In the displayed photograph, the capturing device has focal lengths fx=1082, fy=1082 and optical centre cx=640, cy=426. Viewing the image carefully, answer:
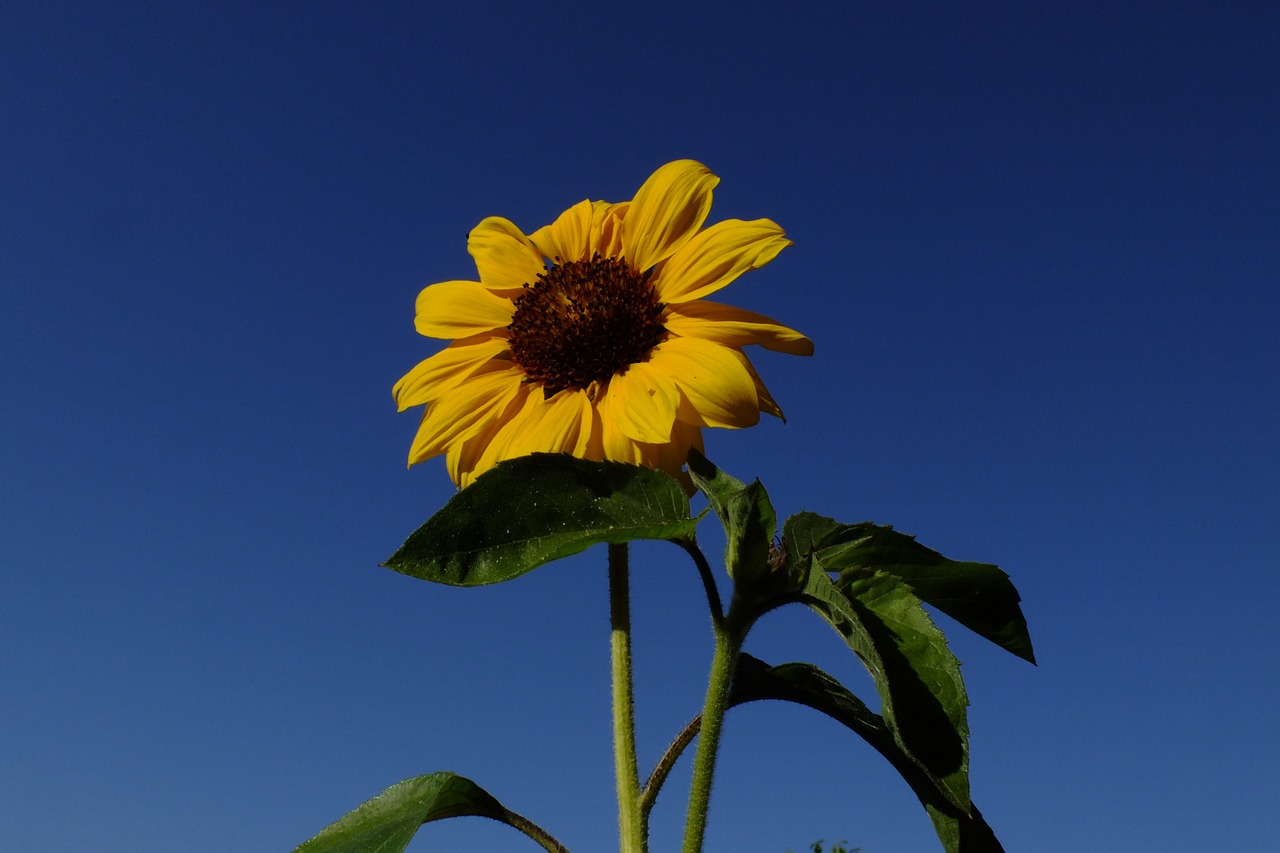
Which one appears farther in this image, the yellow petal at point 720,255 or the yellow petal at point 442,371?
the yellow petal at point 442,371

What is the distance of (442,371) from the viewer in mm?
2637

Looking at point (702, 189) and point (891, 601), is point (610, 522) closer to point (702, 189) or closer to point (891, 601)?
point (891, 601)

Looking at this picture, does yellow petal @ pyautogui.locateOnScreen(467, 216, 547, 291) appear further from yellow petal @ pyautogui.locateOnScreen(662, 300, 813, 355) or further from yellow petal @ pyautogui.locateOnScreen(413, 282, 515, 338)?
yellow petal @ pyautogui.locateOnScreen(662, 300, 813, 355)

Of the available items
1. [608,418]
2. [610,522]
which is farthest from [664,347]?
[610,522]

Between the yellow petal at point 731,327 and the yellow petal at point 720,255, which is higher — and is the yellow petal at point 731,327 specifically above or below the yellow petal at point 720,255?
below

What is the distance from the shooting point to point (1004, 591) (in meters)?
1.97

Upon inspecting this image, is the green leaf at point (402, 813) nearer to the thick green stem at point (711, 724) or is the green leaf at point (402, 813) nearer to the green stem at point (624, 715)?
the green stem at point (624, 715)

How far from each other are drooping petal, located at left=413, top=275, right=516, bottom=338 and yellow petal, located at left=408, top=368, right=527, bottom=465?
0.18 meters

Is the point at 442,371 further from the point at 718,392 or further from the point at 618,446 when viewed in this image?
the point at 718,392

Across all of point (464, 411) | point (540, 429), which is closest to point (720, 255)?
point (540, 429)

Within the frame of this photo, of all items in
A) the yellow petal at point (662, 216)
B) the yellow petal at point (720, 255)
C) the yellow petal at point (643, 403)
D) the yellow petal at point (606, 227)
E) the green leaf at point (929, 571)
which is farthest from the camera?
the yellow petal at point (606, 227)

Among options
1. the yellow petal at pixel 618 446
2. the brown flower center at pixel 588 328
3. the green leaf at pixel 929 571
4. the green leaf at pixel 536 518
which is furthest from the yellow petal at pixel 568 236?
the green leaf at pixel 929 571

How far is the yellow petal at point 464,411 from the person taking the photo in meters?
2.52

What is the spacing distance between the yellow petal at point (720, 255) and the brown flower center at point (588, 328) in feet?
0.26
